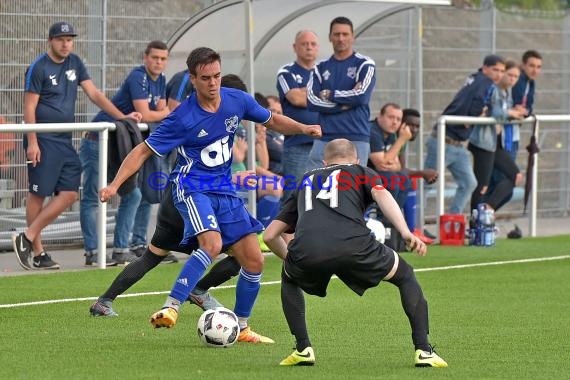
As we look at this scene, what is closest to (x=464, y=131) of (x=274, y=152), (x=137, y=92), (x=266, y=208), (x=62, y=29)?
(x=274, y=152)

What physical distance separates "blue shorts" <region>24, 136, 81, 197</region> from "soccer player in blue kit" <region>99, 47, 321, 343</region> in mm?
4155

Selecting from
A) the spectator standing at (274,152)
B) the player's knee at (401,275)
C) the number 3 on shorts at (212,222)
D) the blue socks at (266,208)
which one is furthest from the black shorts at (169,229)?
the spectator standing at (274,152)

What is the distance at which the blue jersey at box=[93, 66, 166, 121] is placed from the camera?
13844mm

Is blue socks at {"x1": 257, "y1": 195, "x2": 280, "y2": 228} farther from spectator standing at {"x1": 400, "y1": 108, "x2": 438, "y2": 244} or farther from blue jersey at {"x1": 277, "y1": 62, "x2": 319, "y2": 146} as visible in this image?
spectator standing at {"x1": 400, "y1": 108, "x2": 438, "y2": 244}

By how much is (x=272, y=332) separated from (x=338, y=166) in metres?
1.88

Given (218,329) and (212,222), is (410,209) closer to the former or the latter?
(212,222)

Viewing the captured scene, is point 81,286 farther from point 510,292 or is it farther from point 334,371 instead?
point 334,371

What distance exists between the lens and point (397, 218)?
7.84 meters

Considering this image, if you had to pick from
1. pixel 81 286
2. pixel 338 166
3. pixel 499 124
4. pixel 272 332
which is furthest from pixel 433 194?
pixel 338 166

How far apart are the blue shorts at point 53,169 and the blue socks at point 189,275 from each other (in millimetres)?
4540

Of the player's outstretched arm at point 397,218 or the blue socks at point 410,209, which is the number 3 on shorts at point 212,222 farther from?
the blue socks at point 410,209

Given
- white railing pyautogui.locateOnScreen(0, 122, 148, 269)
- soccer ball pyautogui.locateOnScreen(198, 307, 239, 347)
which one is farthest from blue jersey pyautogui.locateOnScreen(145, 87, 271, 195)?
white railing pyautogui.locateOnScreen(0, 122, 148, 269)

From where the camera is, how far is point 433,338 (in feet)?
30.6

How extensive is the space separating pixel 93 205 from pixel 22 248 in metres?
0.90
